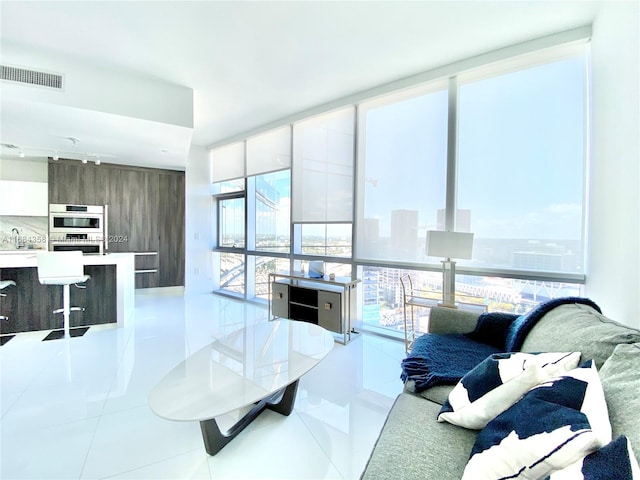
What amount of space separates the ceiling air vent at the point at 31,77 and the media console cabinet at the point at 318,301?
10.5ft

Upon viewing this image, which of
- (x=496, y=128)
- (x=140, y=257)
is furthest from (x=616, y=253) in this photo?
(x=140, y=257)

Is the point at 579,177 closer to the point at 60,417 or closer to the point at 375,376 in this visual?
the point at 375,376

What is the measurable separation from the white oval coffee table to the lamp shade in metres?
1.32

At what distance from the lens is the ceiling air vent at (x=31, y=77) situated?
108 inches

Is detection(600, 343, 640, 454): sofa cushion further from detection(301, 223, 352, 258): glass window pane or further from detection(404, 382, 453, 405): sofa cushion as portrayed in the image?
detection(301, 223, 352, 258): glass window pane

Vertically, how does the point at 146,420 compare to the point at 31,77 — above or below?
below

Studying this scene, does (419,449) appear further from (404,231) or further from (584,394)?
(404,231)

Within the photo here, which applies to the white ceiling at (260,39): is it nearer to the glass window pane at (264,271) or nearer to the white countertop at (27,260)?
the white countertop at (27,260)

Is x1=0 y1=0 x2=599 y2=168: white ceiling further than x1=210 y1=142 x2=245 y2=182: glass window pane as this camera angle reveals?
No

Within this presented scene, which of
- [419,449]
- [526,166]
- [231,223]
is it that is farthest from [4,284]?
[526,166]

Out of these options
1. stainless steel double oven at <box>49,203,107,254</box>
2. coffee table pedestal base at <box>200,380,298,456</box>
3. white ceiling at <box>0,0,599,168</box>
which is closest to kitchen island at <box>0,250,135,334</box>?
stainless steel double oven at <box>49,203,107,254</box>

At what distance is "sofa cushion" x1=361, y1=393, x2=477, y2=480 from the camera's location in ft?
3.33

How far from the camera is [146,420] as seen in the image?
206 centimetres

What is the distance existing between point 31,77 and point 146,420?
327cm
